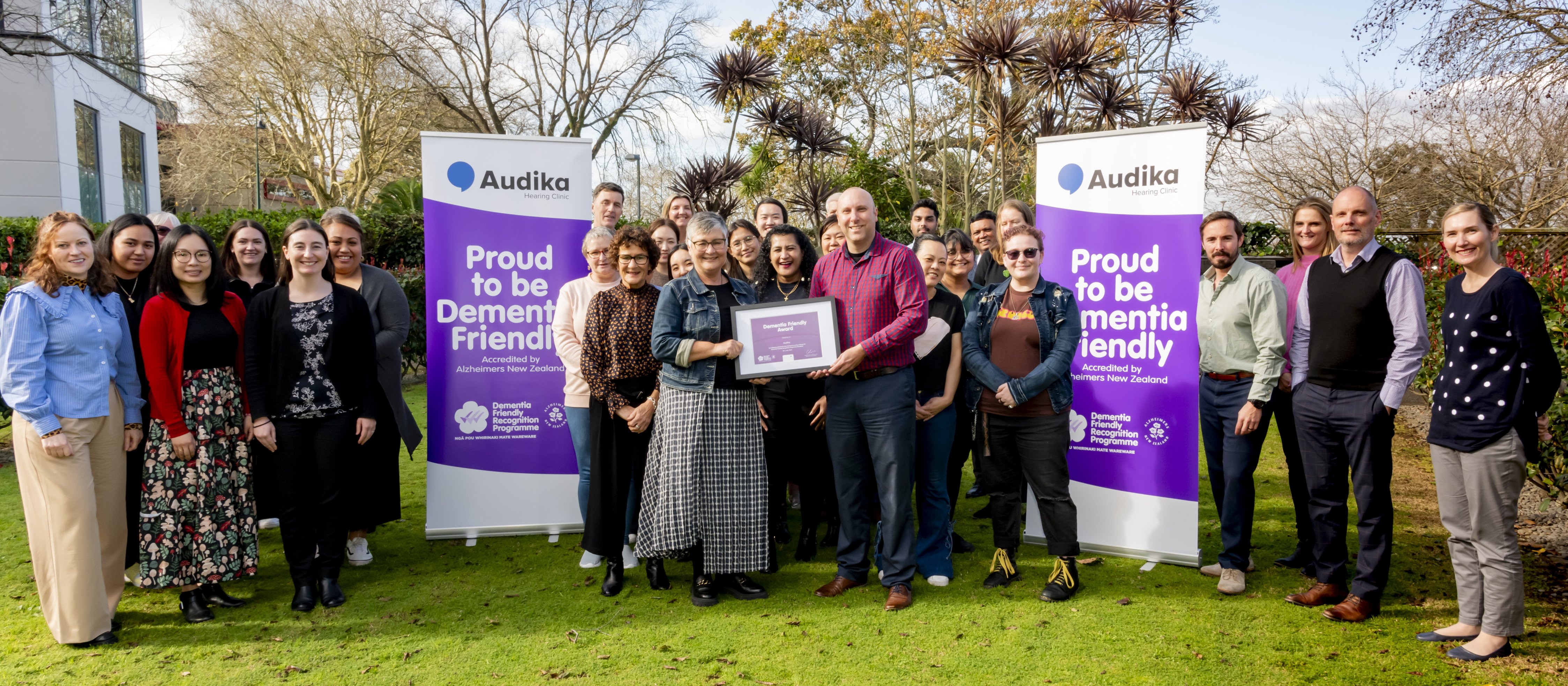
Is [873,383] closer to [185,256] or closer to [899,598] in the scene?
[899,598]

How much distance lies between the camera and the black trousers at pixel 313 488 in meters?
3.60

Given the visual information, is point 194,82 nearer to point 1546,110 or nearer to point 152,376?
point 152,376

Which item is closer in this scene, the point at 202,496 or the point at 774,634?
the point at 774,634

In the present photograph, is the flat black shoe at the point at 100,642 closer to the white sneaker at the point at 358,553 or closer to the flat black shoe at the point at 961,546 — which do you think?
the white sneaker at the point at 358,553

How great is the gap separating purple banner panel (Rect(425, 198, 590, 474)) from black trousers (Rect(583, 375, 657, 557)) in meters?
0.92

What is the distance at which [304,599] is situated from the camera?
3.64 m

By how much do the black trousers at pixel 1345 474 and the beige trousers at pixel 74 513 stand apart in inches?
193

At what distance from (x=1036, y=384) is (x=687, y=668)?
188cm

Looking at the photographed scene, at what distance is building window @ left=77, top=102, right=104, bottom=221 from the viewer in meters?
18.2

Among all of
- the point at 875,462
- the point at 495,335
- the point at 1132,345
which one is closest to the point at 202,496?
the point at 495,335

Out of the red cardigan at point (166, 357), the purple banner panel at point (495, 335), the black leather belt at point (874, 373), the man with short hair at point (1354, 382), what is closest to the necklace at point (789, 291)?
the black leather belt at point (874, 373)

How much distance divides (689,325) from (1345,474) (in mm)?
2834

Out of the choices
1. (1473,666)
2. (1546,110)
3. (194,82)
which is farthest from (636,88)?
(1473,666)

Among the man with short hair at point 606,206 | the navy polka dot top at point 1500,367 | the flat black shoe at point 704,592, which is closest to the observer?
the navy polka dot top at point 1500,367
